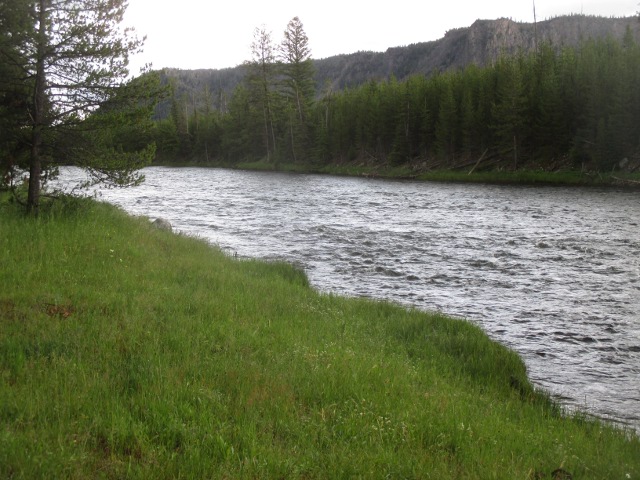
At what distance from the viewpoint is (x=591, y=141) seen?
4919 centimetres

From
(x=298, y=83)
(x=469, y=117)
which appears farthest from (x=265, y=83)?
(x=469, y=117)

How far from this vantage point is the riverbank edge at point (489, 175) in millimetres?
44031

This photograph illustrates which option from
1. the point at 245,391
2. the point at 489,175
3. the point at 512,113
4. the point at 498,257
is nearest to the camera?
the point at 245,391

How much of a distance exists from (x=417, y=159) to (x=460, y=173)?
11.7 meters

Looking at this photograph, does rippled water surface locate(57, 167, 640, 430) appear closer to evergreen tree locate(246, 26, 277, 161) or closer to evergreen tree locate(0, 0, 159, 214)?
evergreen tree locate(0, 0, 159, 214)

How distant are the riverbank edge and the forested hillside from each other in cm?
173

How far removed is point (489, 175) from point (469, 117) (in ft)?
29.9

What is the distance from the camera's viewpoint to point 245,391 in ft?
19.6

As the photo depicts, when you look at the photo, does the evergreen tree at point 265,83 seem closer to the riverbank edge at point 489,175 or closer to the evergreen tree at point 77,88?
the riverbank edge at point 489,175

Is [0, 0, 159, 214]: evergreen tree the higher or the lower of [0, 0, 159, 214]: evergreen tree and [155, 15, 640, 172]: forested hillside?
the lower

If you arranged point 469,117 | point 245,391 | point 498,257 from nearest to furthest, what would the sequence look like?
1. point 245,391
2. point 498,257
3. point 469,117

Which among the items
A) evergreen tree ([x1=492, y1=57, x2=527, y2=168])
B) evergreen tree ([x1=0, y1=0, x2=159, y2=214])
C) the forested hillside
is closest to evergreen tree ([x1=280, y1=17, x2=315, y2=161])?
the forested hillside

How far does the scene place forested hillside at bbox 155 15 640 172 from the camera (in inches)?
1943

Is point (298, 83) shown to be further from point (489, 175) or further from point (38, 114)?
point (38, 114)
